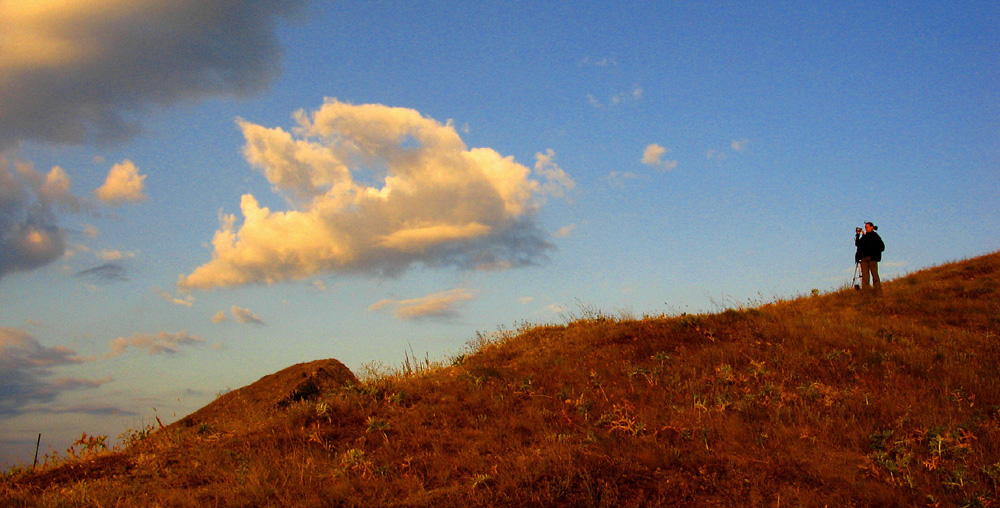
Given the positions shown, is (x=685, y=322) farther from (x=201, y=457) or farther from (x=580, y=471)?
(x=201, y=457)

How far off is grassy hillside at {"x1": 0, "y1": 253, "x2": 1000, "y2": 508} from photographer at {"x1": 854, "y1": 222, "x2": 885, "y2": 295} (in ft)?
19.2

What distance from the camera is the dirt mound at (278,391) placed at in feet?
43.1

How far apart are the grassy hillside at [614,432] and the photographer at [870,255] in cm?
585

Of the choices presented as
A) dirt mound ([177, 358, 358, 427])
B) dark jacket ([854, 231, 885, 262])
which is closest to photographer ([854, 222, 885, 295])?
dark jacket ([854, 231, 885, 262])

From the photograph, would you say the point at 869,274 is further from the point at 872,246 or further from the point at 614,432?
the point at 614,432

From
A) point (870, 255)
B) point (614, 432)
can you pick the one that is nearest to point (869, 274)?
point (870, 255)

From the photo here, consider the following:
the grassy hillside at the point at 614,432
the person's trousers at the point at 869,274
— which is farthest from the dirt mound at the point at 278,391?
the person's trousers at the point at 869,274

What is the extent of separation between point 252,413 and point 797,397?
10665mm

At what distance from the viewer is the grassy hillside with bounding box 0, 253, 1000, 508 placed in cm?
757

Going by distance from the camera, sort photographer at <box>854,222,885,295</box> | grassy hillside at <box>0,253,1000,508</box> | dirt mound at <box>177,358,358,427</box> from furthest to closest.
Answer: photographer at <box>854,222,885,295</box> → dirt mound at <box>177,358,358,427</box> → grassy hillside at <box>0,253,1000,508</box>

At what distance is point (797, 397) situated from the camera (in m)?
10.4

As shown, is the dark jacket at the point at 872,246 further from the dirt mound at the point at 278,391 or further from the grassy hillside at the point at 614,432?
the dirt mound at the point at 278,391

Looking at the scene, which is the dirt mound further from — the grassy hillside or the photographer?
the photographer

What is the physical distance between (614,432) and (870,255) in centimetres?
1696
